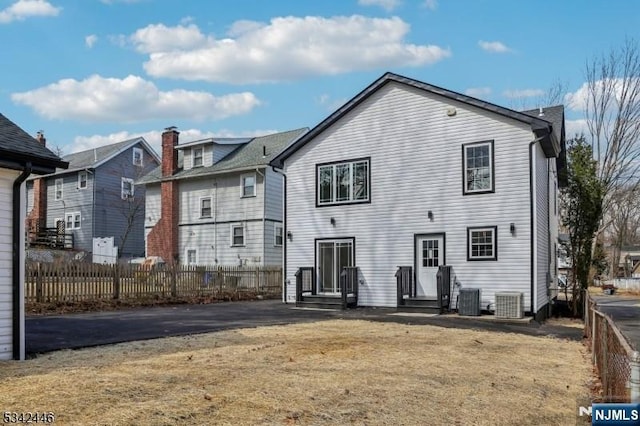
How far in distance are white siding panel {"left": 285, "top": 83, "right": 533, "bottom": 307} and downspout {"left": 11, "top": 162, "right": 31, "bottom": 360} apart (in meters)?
11.9

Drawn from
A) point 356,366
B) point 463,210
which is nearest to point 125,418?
point 356,366

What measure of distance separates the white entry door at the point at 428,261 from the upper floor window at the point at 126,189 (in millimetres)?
28422

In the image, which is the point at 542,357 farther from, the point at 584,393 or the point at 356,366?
the point at 356,366

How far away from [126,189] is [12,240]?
111ft

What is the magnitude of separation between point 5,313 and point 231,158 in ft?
81.0

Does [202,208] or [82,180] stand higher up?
[82,180]

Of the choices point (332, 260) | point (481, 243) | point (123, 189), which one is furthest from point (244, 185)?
point (481, 243)

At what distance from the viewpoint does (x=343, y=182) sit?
63.6 feet

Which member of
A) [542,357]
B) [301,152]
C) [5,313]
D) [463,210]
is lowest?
[542,357]

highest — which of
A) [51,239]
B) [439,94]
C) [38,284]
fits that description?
[439,94]

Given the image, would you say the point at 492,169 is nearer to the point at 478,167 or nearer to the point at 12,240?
the point at 478,167

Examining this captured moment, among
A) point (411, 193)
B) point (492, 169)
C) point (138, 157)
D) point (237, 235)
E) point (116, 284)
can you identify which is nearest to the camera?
point (492, 169)

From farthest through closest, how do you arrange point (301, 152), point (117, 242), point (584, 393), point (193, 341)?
point (117, 242) → point (301, 152) → point (193, 341) → point (584, 393)

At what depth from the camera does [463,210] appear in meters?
16.7
